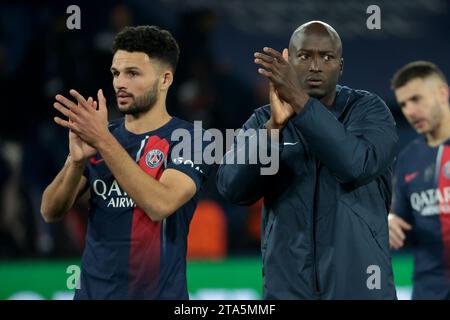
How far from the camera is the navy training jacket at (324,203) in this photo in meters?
3.16

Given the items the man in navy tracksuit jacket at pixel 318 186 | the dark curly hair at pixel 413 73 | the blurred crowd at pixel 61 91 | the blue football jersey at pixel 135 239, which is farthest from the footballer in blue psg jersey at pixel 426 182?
the blurred crowd at pixel 61 91

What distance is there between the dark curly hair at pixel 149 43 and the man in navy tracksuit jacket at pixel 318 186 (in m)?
0.64

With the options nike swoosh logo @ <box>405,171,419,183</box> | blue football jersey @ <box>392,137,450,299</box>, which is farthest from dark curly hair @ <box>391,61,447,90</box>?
nike swoosh logo @ <box>405,171,419,183</box>

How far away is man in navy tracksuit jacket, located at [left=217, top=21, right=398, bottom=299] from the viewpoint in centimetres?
317

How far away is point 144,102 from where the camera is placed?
143 inches

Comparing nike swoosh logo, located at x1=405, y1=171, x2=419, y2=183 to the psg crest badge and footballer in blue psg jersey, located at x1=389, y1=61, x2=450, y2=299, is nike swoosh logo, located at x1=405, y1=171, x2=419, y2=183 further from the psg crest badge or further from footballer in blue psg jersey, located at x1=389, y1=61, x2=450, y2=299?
the psg crest badge

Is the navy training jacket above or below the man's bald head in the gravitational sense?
below

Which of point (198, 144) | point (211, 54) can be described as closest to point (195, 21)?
point (211, 54)

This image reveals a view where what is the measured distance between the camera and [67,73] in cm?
883

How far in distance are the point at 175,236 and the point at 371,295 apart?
0.87m

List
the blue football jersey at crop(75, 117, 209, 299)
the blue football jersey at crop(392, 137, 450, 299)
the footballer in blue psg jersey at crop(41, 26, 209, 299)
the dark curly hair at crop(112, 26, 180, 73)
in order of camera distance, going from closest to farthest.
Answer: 1. the footballer in blue psg jersey at crop(41, 26, 209, 299)
2. the blue football jersey at crop(75, 117, 209, 299)
3. the dark curly hair at crop(112, 26, 180, 73)
4. the blue football jersey at crop(392, 137, 450, 299)

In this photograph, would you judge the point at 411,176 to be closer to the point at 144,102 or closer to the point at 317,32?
the point at 317,32

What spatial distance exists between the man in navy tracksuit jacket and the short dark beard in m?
0.49

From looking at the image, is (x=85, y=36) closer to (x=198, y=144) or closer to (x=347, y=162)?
(x=198, y=144)
